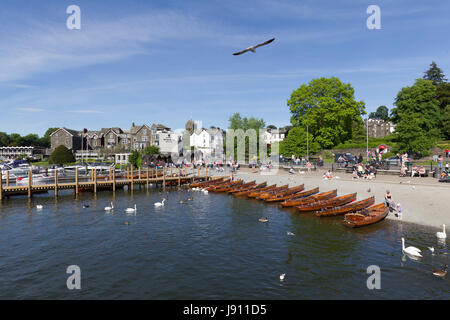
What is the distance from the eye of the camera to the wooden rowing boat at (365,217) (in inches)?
936

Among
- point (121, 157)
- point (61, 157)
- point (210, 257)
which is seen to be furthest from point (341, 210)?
point (61, 157)

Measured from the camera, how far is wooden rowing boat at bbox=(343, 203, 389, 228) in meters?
23.8

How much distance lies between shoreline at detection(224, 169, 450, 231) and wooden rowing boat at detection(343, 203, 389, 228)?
5.54ft

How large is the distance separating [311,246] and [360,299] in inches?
269

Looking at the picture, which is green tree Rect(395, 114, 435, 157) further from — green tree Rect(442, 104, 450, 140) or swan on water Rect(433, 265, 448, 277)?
swan on water Rect(433, 265, 448, 277)

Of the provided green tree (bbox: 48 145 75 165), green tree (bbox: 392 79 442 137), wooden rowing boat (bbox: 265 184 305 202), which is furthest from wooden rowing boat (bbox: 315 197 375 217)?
green tree (bbox: 48 145 75 165)

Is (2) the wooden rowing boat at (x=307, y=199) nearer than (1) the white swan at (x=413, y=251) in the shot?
No

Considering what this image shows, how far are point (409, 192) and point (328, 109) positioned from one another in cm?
4261

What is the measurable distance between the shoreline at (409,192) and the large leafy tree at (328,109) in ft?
94.1

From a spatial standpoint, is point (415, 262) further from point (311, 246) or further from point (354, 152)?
point (354, 152)
